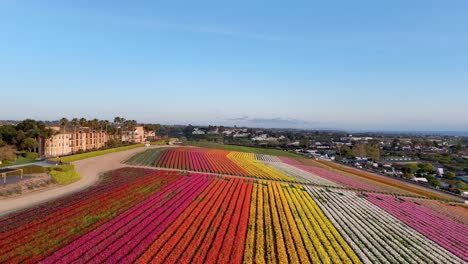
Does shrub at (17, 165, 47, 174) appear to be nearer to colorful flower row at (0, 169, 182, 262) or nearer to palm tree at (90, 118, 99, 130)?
colorful flower row at (0, 169, 182, 262)

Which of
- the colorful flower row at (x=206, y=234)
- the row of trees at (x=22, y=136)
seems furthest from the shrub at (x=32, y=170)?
the row of trees at (x=22, y=136)

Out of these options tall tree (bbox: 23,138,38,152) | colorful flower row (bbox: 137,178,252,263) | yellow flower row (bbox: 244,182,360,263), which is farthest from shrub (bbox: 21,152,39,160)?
yellow flower row (bbox: 244,182,360,263)

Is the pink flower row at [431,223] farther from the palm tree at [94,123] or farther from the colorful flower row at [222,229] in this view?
the palm tree at [94,123]

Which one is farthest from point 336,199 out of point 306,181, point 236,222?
point 236,222

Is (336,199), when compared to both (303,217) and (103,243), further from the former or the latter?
(103,243)

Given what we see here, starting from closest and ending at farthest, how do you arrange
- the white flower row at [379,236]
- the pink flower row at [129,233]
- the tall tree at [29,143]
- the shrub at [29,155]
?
the pink flower row at [129,233] → the white flower row at [379,236] → the shrub at [29,155] → the tall tree at [29,143]
